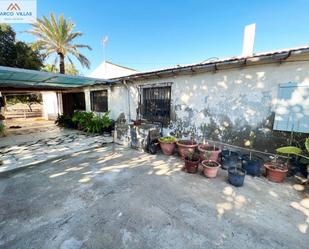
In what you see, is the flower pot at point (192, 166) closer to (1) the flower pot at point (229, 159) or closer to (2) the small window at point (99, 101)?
(1) the flower pot at point (229, 159)

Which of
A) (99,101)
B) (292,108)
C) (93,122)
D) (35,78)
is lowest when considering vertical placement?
(93,122)

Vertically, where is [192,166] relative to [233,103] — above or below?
below

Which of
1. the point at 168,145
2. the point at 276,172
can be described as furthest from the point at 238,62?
the point at 168,145

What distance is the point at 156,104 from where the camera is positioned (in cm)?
596

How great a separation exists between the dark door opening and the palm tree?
Answer: 6.02 ft

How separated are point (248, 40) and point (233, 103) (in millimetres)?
1803

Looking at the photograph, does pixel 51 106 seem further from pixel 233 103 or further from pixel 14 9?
pixel 233 103

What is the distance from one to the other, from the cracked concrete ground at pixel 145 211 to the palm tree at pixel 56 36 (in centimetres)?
910

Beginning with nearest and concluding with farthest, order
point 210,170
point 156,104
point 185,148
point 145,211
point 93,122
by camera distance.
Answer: point 145,211, point 210,170, point 185,148, point 156,104, point 93,122

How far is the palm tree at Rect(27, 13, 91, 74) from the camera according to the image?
8.94 metres

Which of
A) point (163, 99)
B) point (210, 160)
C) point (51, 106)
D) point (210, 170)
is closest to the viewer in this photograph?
point (210, 170)

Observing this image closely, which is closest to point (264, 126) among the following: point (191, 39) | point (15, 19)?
point (191, 39)

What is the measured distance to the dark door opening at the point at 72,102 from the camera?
1018 centimetres

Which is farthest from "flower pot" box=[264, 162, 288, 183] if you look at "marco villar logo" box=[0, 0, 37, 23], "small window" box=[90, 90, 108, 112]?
"marco villar logo" box=[0, 0, 37, 23]
